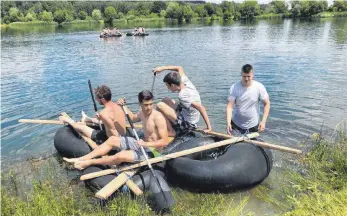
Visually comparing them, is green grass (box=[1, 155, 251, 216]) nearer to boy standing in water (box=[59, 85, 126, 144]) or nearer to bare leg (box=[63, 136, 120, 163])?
bare leg (box=[63, 136, 120, 163])

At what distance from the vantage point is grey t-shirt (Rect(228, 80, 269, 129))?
6781 millimetres

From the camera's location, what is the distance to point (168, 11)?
359 ft

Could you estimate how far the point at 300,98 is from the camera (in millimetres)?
12180

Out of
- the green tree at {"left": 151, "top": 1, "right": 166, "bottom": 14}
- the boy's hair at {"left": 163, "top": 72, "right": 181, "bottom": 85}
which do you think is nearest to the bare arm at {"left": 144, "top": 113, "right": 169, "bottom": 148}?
the boy's hair at {"left": 163, "top": 72, "right": 181, "bottom": 85}

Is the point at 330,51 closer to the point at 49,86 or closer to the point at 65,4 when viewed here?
the point at 49,86

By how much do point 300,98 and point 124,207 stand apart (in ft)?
30.3

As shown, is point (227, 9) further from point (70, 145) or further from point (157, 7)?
point (70, 145)

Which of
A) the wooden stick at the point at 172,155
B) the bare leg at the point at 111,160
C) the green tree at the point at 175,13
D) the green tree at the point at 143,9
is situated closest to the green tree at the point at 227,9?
the green tree at the point at 175,13

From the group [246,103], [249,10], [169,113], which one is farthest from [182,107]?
[249,10]

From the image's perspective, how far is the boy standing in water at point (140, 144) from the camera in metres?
6.09

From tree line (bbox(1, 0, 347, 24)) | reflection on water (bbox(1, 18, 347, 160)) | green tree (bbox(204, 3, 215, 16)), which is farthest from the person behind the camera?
green tree (bbox(204, 3, 215, 16))

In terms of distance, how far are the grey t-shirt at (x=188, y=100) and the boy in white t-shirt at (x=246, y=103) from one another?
759 mm

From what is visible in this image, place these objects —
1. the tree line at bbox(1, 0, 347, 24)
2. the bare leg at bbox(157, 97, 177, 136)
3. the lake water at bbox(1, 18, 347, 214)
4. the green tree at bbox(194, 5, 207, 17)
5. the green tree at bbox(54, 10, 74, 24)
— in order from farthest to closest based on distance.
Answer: the green tree at bbox(194, 5, 207, 17)
the green tree at bbox(54, 10, 74, 24)
the tree line at bbox(1, 0, 347, 24)
the lake water at bbox(1, 18, 347, 214)
the bare leg at bbox(157, 97, 177, 136)

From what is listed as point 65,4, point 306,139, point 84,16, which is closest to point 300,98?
point 306,139
